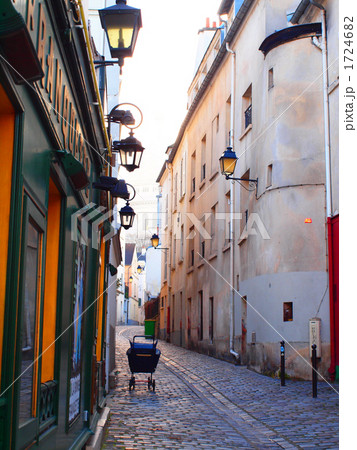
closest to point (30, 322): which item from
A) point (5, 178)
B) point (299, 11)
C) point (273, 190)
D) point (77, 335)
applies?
point (5, 178)

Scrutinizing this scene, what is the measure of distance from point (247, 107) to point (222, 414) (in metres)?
11.1

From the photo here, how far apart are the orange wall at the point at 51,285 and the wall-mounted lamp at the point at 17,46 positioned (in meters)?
2.04

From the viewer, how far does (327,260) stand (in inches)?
572

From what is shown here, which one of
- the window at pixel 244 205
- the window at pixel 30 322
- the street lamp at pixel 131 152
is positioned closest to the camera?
the window at pixel 30 322

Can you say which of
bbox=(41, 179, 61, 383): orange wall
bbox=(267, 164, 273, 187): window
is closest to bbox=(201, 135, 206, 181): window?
bbox=(267, 164, 273, 187): window

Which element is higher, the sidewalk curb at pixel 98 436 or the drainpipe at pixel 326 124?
the drainpipe at pixel 326 124

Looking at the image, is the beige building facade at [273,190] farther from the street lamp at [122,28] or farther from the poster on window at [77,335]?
the street lamp at [122,28]

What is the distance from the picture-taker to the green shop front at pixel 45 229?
3.34 meters

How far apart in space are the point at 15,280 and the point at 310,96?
13.1m

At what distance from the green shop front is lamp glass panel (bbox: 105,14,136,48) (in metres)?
0.36

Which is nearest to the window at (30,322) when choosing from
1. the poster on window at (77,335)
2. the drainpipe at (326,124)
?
the poster on window at (77,335)

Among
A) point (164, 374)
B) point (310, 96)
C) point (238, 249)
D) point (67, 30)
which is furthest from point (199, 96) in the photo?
point (67, 30)

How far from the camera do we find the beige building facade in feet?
47.5
